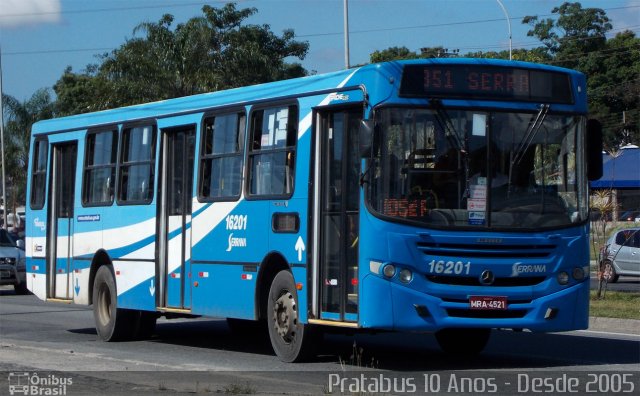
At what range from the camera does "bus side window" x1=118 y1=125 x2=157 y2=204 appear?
16.4 meters

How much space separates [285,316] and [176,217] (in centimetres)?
313

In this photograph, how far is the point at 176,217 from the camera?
1568 cm

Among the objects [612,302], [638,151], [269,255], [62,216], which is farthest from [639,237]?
[638,151]

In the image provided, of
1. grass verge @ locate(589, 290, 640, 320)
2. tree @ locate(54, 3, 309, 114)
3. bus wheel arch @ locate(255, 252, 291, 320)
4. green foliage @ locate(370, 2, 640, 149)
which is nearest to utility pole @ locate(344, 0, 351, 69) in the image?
tree @ locate(54, 3, 309, 114)

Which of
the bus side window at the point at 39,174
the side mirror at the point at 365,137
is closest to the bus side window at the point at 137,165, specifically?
the bus side window at the point at 39,174

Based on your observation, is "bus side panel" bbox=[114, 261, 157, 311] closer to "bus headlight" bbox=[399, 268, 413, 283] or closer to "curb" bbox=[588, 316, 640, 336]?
"bus headlight" bbox=[399, 268, 413, 283]

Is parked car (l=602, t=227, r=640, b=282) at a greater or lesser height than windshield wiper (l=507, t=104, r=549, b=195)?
lesser

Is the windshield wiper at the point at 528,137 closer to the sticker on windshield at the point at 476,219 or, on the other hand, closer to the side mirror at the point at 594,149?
the sticker on windshield at the point at 476,219

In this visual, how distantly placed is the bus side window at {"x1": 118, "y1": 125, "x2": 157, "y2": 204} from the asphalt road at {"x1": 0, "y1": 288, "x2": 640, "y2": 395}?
85.1 inches

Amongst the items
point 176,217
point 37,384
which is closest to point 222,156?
point 176,217

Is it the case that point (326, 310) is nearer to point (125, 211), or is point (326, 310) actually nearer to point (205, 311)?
point (205, 311)

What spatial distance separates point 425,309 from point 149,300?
5.46 meters

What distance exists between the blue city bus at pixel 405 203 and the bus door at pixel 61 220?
13.8ft

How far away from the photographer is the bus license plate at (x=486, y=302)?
1197 cm
